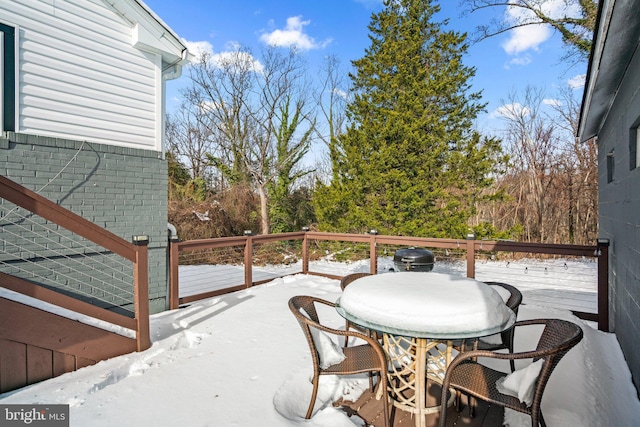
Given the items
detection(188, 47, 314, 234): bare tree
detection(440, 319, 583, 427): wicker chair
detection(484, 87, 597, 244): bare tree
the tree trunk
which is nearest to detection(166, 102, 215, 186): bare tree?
detection(188, 47, 314, 234): bare tree

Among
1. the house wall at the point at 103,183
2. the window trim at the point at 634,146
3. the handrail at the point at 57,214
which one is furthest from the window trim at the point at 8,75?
the window trim at the point at 634,146

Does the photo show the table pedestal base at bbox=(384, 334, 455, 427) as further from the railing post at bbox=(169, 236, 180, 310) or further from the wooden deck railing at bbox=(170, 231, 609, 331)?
the railing post at bbox=(169, 236, 180, 310)

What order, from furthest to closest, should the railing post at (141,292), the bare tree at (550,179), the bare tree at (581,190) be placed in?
the bare tree at (550,179) < the bare tree at (581,190) < the railing post at (141,292)

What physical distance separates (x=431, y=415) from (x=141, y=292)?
97.6 inches

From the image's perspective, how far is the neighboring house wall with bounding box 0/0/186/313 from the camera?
355cm

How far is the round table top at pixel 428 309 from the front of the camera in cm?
183

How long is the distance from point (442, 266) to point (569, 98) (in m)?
7.12

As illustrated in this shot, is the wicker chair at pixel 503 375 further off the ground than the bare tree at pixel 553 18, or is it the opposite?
the bare tree at pixel 553 18

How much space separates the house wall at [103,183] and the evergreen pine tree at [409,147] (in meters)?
5.45

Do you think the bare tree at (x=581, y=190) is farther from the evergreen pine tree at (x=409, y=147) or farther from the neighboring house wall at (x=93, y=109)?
the neighboring house wall at (x=93, y=109)

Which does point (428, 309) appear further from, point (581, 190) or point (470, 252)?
point (581, 190)

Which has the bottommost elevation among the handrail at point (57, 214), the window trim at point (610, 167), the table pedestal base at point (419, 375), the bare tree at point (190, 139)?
the table pedestal base at point (419, 375)

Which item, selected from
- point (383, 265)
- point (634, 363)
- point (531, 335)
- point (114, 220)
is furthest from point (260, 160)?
point (634, 363)

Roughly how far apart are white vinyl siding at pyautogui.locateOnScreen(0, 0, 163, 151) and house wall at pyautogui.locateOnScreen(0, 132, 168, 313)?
0.16m
